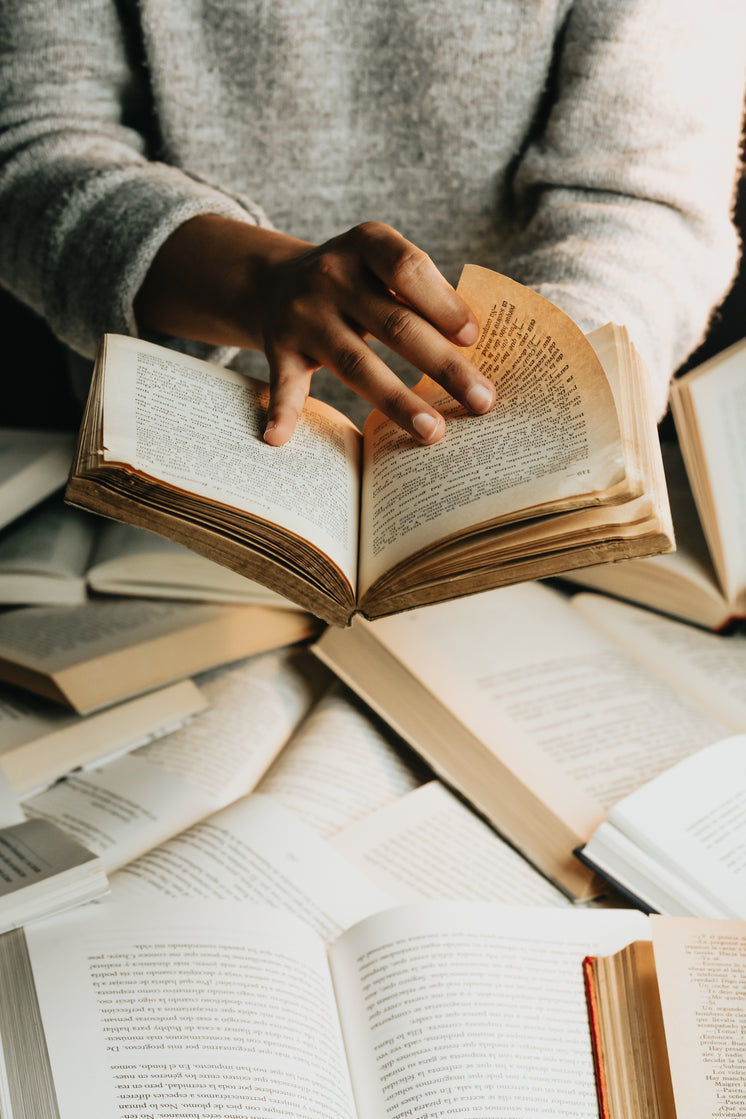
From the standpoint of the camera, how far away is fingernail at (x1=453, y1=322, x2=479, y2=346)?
21.3 inches

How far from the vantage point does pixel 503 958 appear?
19.6 inches

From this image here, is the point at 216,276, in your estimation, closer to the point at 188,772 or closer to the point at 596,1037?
the point at 188,772

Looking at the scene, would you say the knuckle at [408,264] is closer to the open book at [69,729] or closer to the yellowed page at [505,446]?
the yellowed page at [505,446]

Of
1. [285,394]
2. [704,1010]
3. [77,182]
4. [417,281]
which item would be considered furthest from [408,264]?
[704,1010]

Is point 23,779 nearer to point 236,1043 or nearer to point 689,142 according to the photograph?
point 236,1043

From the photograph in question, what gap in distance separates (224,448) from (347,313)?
0.47 ft

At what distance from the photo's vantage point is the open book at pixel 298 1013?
1.38ft

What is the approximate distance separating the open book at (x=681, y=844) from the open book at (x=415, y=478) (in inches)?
8.3

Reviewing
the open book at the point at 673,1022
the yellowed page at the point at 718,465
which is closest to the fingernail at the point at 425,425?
the open book at the point at 673,1022

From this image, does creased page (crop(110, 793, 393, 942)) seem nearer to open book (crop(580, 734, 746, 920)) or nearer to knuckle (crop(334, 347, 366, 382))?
open book (crop(580, 734, 746, 920))

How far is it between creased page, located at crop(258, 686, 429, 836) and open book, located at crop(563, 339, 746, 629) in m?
0.35

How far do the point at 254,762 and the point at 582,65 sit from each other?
0.71m

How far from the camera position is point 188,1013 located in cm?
45

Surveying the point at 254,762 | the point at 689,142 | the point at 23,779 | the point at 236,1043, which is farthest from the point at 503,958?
the point at 689,142
